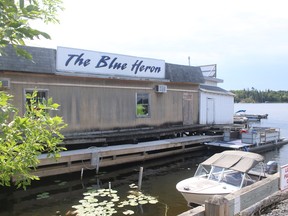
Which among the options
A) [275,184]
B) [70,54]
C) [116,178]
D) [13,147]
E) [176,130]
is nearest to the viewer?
[13,147]

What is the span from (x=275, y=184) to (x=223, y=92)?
1630cm

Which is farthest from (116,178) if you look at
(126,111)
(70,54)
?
(70,54)

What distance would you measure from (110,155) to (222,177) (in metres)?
6.28

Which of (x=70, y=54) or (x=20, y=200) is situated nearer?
(x=20, y=200)

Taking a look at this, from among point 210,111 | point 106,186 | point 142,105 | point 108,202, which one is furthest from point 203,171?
point 210,111

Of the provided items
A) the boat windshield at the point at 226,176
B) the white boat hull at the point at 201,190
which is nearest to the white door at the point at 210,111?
the boat windshield at the point at 226,176

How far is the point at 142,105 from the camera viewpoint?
698 inches

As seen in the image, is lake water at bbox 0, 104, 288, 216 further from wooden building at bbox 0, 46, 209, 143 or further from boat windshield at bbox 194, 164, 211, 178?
wooden building at bbox 0, 46, 209, 143

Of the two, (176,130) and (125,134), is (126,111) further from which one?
(176,130)

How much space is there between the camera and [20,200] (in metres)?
10.1

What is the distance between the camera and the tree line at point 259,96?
13862 cm

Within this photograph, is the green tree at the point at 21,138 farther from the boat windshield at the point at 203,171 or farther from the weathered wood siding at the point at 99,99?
the weathered wood siding at the point at 99,99

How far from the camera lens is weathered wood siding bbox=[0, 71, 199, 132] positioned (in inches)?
519

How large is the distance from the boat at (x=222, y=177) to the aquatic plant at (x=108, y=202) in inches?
61.2
